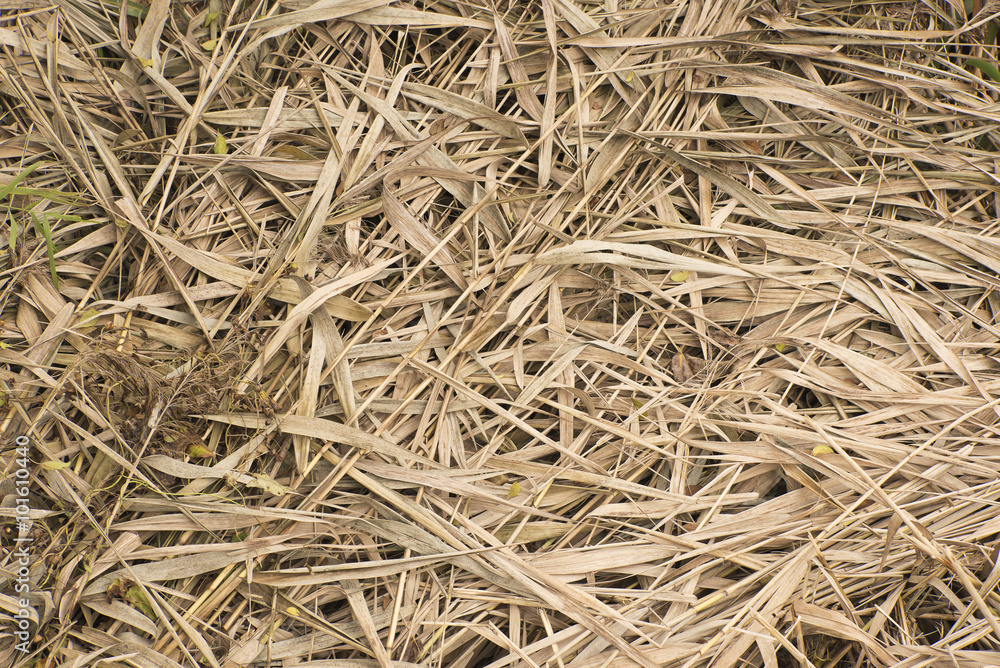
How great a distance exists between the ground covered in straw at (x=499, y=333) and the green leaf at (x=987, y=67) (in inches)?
0.5

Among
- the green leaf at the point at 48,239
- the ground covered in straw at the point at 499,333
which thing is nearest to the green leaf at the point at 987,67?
the ground covered in straw at the point at 499,333

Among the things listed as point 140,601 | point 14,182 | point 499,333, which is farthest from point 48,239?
point 499,333

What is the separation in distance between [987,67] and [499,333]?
1.53 meters

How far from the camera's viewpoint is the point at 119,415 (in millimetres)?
1307

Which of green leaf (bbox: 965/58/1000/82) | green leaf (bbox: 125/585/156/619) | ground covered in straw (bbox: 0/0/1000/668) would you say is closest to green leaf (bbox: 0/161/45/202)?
ground covered in straw (bbox: 0/0/1000/668)

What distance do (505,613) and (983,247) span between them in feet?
5.21

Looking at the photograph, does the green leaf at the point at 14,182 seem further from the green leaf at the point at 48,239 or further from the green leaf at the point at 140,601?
the green leaf at the point at 140,601

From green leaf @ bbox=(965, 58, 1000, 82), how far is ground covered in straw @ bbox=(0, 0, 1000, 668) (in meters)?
0.01

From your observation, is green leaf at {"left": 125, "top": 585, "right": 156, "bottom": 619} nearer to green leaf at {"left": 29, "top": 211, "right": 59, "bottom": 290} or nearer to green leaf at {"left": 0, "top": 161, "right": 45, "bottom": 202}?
green leaf at {"left": 29, "top": 211, "right": 59, "bottom": 290}

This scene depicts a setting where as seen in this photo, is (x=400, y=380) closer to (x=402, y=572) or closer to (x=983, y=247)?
(x=402, y=572)

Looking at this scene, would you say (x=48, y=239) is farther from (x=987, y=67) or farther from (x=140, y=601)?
(x=987, y=67)

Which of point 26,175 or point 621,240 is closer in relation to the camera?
point 26,175

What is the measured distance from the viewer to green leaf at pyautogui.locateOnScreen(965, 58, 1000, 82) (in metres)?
1.54

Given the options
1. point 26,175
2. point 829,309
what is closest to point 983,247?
point 829,309
